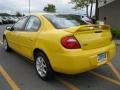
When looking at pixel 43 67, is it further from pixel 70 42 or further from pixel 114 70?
pixel 114 70

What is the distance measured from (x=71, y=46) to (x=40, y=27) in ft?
4.01

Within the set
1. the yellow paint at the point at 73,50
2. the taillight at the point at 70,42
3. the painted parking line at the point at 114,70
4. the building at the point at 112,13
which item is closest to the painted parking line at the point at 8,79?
the yellow paint at the point at 73,50

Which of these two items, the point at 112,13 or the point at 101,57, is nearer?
the point at 101,57

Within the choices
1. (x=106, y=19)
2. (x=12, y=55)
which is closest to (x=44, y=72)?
(x=12, y=55)

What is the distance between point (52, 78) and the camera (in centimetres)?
587

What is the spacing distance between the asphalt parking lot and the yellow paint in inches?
17.8

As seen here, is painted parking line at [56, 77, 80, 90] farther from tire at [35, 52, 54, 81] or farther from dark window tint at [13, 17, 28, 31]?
dark window tint at [13, 17, 28, 31]

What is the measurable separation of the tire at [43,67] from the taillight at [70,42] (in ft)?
2.32

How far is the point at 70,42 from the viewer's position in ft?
16.7

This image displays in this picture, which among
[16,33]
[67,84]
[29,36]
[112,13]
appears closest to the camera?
[67,84]

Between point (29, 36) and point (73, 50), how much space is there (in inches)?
65.8

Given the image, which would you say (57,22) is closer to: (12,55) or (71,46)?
(71,46)

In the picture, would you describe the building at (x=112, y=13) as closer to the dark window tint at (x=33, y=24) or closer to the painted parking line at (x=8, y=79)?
the dark window tint at (x=33, y=24)

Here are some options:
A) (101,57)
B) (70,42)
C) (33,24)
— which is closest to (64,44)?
(70,42)
